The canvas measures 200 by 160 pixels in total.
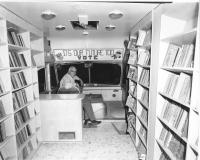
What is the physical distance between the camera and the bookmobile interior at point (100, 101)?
1710 mm

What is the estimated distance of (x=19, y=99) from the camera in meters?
2.63

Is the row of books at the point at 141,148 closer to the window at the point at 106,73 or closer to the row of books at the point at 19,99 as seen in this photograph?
the row of books at the point at 19,99

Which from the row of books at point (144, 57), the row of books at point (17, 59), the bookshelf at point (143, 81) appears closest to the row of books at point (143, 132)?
the bookshelf at point (143, 81)

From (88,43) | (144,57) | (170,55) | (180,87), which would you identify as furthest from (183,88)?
(88,43)

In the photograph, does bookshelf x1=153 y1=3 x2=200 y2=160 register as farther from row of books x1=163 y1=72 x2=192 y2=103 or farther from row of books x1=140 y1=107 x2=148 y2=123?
row of books x1=140 y1=107 x2=148 y2=123

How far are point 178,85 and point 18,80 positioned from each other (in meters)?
2.14

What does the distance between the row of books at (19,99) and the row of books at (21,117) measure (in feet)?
0.35

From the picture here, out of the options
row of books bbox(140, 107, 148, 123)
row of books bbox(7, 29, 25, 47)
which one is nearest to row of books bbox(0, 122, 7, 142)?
row of books bbox(7, 29, 25, 47)

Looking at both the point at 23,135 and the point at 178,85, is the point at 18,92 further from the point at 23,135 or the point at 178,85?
the point at 178,85

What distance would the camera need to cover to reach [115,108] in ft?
17.4

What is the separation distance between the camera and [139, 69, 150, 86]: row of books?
267cm

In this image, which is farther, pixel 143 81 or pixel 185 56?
pixel 143 81

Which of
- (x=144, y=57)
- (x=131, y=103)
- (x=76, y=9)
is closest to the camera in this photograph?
(x=76, y=9)

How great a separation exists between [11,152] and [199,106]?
87.3 inches
